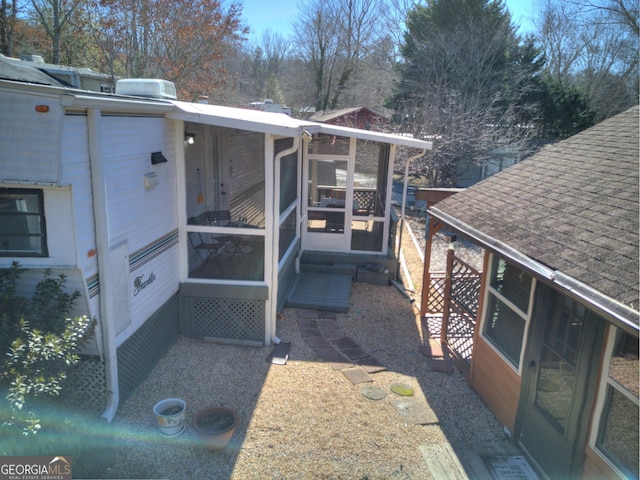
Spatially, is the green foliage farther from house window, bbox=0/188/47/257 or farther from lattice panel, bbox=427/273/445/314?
lattice panel, bbox=427/273/445/314

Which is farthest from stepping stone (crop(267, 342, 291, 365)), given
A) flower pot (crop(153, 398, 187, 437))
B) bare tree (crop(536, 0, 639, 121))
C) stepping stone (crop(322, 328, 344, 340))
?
bare tree (crop(536, 0, 639, 121))

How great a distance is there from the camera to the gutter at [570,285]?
8.87 ft

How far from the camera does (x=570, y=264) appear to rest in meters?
3.53

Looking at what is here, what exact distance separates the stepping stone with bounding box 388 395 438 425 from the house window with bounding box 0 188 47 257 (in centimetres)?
397

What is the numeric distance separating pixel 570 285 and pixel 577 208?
137cm

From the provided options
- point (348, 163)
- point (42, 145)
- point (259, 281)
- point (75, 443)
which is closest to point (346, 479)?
point (75, 443)

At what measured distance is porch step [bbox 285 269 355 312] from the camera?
7.86 metres

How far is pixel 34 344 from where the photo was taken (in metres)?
3.37

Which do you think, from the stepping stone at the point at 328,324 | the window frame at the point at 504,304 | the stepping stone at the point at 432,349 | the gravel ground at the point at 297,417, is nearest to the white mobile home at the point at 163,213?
the gravel ground at the point at 297,417

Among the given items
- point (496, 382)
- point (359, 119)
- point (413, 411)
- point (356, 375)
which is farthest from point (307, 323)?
point (359, 119)

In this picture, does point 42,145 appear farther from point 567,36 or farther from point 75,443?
point 567,36

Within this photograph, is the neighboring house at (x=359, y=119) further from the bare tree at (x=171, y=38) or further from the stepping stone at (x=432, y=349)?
the stepping stone at (x=432, y=349)

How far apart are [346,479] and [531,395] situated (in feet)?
6.61

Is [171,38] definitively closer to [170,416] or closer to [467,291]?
[467,291]
